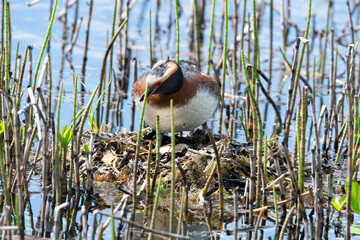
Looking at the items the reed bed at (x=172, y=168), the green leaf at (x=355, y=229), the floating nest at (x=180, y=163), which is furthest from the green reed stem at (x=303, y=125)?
the floating nest at (x=180, y=163)

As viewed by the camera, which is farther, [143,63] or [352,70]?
[143,63]

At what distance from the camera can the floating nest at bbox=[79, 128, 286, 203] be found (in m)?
6.04

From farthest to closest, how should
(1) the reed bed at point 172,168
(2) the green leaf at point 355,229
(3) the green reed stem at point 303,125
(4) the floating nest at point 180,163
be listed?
(4) the floating nest at point 180,163 → (2) the green leaf at point 355,229 → (1) the reed bed at point 172,168 → (3) the green reed stem at point 303,125

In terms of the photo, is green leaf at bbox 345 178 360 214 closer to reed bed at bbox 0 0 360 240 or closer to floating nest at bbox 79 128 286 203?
reed bed at bbox 0 0 360 240

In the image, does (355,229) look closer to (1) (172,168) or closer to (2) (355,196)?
(2) (355,196)

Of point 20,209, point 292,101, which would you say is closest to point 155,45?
point 292,101

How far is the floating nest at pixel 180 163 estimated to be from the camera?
238 inches

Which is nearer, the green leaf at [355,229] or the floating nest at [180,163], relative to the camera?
the green leaf at [355,229]

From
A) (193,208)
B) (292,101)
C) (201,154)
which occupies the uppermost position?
(292,101)

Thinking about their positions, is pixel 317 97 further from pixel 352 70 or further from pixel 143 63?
pixel 352 70

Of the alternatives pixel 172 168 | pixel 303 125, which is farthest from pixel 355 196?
pixel 172 168

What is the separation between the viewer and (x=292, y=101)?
728 cm

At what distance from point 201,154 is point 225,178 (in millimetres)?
334

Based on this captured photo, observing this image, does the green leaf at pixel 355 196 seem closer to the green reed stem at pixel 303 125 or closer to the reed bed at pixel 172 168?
the reed bed at pixel 172 168
